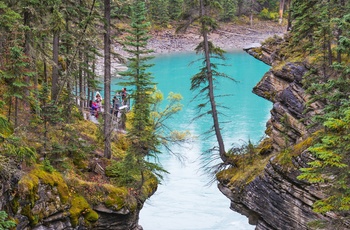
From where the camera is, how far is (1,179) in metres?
13.5

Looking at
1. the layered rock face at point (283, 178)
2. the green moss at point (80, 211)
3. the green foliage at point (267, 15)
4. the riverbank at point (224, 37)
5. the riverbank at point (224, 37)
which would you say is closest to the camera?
the layered rock face at point (283, 178)

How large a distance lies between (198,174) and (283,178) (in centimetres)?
1542

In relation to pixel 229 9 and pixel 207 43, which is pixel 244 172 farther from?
pixel 229 9

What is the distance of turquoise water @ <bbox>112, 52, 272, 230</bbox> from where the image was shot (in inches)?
1024

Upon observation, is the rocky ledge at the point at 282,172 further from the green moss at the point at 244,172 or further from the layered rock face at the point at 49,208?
the layered rock face at the point at 49,208

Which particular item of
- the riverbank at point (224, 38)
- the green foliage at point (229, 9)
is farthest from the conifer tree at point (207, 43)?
the green foliage at point (229, 9)

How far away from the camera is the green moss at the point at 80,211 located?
17188mm

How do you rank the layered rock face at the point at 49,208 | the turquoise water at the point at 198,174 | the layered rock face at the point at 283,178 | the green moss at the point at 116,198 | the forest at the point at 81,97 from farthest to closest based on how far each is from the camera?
1. the turquoise water at the point at 198,174
2. the green moss at the point at 116,198
3. the layered rock face at the point at 283,178
4. the forest at the point at 81,97
5. the layered rock face at the point at 49,208

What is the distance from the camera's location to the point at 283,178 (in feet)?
55.5

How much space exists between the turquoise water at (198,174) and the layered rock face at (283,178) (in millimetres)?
2385

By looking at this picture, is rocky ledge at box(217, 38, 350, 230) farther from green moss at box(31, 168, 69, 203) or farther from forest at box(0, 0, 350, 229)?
green moss at box(31, 168, 69, 203)

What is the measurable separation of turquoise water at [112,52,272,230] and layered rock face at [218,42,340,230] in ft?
7.83

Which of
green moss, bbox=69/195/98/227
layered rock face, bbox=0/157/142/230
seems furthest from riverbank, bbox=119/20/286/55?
green moss, bbox=69/195/98/227

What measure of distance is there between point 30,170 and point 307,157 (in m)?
10.1
